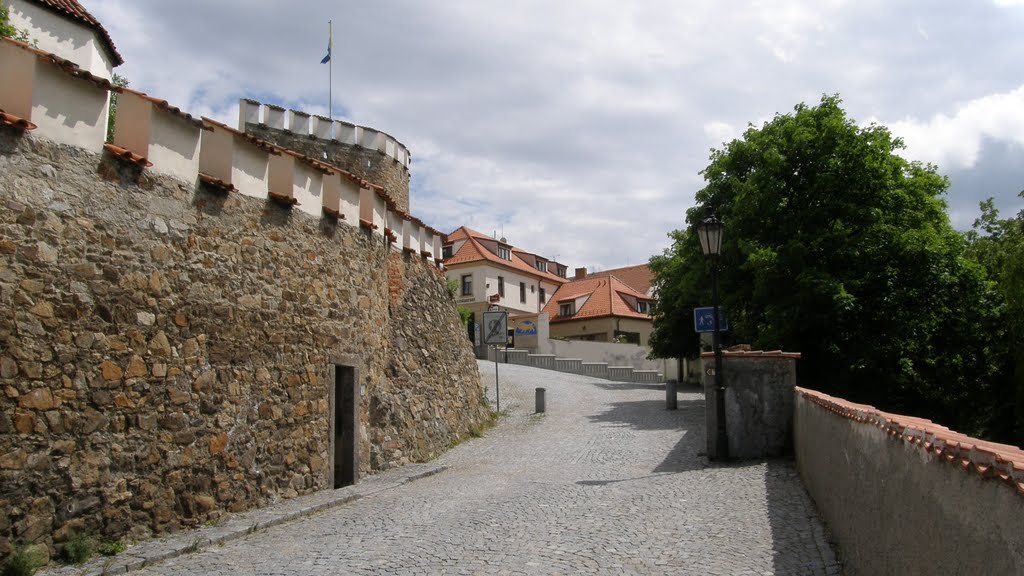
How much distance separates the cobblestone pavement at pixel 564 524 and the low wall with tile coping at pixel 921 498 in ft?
3.22

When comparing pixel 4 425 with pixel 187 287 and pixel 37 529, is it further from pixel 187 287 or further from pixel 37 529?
pixel 187 287

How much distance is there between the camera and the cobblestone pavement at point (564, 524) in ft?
23.9

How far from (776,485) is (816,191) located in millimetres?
13067

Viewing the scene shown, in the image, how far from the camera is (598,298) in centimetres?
5784

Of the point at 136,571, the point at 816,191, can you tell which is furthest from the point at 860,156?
the point at 136,571

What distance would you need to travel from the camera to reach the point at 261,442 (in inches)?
416

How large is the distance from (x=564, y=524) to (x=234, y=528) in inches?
140

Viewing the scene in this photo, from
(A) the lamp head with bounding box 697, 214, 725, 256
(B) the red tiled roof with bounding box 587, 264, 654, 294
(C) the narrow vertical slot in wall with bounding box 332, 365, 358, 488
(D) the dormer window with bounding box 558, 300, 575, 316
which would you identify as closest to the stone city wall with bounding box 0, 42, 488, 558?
(C) the narrow vertical slot in wall with bounding box 332, 365, 358, 488

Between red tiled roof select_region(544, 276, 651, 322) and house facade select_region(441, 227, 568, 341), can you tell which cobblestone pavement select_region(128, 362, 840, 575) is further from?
red tiled roof select_region(544, 276, 651, 322)

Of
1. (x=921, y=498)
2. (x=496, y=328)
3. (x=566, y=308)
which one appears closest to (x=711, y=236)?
(x=496, y=328)

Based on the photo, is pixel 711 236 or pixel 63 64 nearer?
pixel 63 64

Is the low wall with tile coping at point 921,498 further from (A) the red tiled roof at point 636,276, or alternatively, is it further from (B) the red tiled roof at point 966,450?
(A) the red tiled roof at point 636,276

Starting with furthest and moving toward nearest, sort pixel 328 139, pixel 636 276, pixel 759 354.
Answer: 1. pixel 636 276
2. pixel 328 139
3. pixel 759 354

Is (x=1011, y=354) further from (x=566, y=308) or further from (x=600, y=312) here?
(x=566, y=308)
